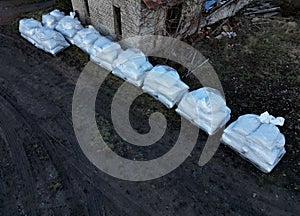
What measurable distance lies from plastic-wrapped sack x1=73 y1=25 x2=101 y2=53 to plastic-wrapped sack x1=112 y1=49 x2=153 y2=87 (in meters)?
1.46

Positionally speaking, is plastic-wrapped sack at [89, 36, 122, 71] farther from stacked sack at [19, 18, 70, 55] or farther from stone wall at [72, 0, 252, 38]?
stacked sack at [19, 18, 70, 55]

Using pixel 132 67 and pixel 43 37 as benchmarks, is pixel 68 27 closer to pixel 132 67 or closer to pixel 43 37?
pixel 43 37

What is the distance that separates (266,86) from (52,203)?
24.2 ft

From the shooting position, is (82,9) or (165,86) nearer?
(165,86)

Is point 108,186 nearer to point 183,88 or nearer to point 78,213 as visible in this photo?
point 78,213

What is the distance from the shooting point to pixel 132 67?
8852mm

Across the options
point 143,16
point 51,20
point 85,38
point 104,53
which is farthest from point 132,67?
point 51,20

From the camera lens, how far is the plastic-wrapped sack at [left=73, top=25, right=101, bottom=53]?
10.0 meters

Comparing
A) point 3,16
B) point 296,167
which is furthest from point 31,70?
point 296,167

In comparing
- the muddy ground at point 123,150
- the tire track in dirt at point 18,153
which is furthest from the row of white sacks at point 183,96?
the tire track in dirt at point 18,153

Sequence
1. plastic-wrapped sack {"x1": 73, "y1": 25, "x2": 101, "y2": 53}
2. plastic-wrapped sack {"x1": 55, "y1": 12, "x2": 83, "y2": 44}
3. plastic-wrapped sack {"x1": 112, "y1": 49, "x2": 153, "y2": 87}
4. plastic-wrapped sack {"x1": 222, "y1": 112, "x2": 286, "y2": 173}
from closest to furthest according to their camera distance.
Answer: plastic-wrapped sack {"x1": 222, "y1": 112, "x2": 286, "y2": 173} < plastic-wrapped sack {"x1": 112, "y1": 49, "x2": 153, "y2": 87} < plastic-wrapped sack {"x1": 73, "y1": 25, "x2": 101, "y2": 53} < plastic-wrapped sack {"x1": 55, "y1": 12, "x2": 83, "y2": 44}

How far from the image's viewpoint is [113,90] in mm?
9047

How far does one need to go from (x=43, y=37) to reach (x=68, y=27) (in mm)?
1063

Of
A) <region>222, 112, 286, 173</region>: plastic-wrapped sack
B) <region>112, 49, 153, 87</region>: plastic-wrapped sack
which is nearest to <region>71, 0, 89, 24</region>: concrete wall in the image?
<region>112, 49, 153, 87</region>: plastic-wrapped sack
